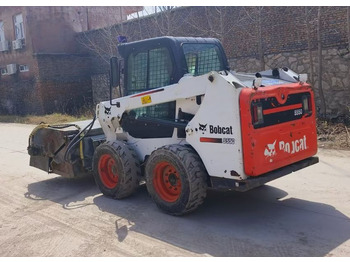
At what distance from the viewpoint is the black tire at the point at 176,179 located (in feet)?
15.3

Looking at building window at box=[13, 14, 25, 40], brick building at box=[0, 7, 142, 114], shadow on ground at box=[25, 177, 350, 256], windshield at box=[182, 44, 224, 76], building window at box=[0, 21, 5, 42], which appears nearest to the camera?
shadow on ground at box=[25, 177, 350, 256]

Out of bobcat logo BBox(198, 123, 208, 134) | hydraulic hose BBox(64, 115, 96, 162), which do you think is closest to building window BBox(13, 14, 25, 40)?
hydraulic hose BBox(64, 115, 96, 162)

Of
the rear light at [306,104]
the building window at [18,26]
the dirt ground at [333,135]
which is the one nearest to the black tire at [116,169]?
the rear light at [306,104]

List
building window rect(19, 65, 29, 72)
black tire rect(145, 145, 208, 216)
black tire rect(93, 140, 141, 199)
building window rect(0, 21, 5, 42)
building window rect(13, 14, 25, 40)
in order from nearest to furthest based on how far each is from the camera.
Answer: black tire rect(145, 145, 208, 216) < black tire rect(93, 140, 141, 199) < building window rect(13, 14, 25, 40) < building window rect(19, 65, 29, 72) < building window rect(0, 21, 5, 42)

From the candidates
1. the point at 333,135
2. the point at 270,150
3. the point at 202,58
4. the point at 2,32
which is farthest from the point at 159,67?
the point at 2,32

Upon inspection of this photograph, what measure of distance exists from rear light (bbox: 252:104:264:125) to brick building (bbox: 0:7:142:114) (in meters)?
17.4

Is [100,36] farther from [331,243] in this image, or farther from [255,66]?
[331,243]

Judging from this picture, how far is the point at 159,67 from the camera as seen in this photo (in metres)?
5.49

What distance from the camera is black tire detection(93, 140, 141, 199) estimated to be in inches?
218

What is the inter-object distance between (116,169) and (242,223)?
6.87 ft

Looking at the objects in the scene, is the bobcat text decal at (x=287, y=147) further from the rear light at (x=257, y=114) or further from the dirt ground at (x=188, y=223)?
the dirt ground at (x=188, y=223)

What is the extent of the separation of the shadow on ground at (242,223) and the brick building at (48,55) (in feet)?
55.1

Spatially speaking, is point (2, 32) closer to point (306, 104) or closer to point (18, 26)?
point (18, 26)

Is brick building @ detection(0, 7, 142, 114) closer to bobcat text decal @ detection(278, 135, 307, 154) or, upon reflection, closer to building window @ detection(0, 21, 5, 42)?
building window @ detection(0, 21, 5, 42)
